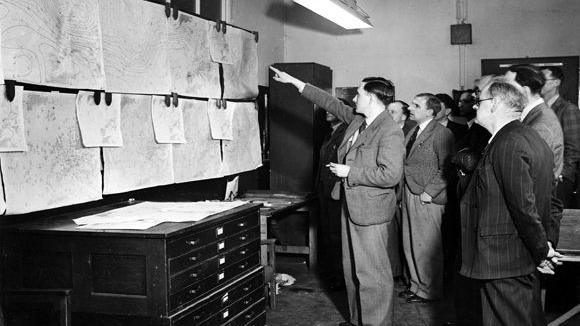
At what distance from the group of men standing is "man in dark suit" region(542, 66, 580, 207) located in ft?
0.04

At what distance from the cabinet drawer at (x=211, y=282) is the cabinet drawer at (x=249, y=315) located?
9.4 inches

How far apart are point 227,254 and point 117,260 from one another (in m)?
0.80

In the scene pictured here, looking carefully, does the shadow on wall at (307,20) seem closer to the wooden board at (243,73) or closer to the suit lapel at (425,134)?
the wooden board at (243,73)

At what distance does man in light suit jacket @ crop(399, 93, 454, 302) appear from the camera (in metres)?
5.30

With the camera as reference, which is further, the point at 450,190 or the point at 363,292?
the point at 450,190

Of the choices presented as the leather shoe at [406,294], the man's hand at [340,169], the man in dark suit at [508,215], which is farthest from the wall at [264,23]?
the man in dark suit at [508,215]

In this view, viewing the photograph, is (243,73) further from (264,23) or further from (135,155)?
(135,155)

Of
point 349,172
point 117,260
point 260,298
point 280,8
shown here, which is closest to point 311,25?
point 280,8

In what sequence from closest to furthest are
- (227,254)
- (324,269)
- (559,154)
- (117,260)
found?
(117,260) → (227,254) → (559,154) → (324,269)

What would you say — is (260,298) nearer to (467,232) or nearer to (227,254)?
(227,254)

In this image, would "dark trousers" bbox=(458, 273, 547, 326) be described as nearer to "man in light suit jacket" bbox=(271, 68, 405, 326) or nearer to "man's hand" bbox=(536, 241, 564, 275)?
"man's hand" bbox=(536, 241, 564, 275)

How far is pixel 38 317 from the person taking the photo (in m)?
2.87

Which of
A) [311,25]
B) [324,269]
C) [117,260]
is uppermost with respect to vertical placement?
[311,25]

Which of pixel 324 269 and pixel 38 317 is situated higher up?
pixel 38 317
